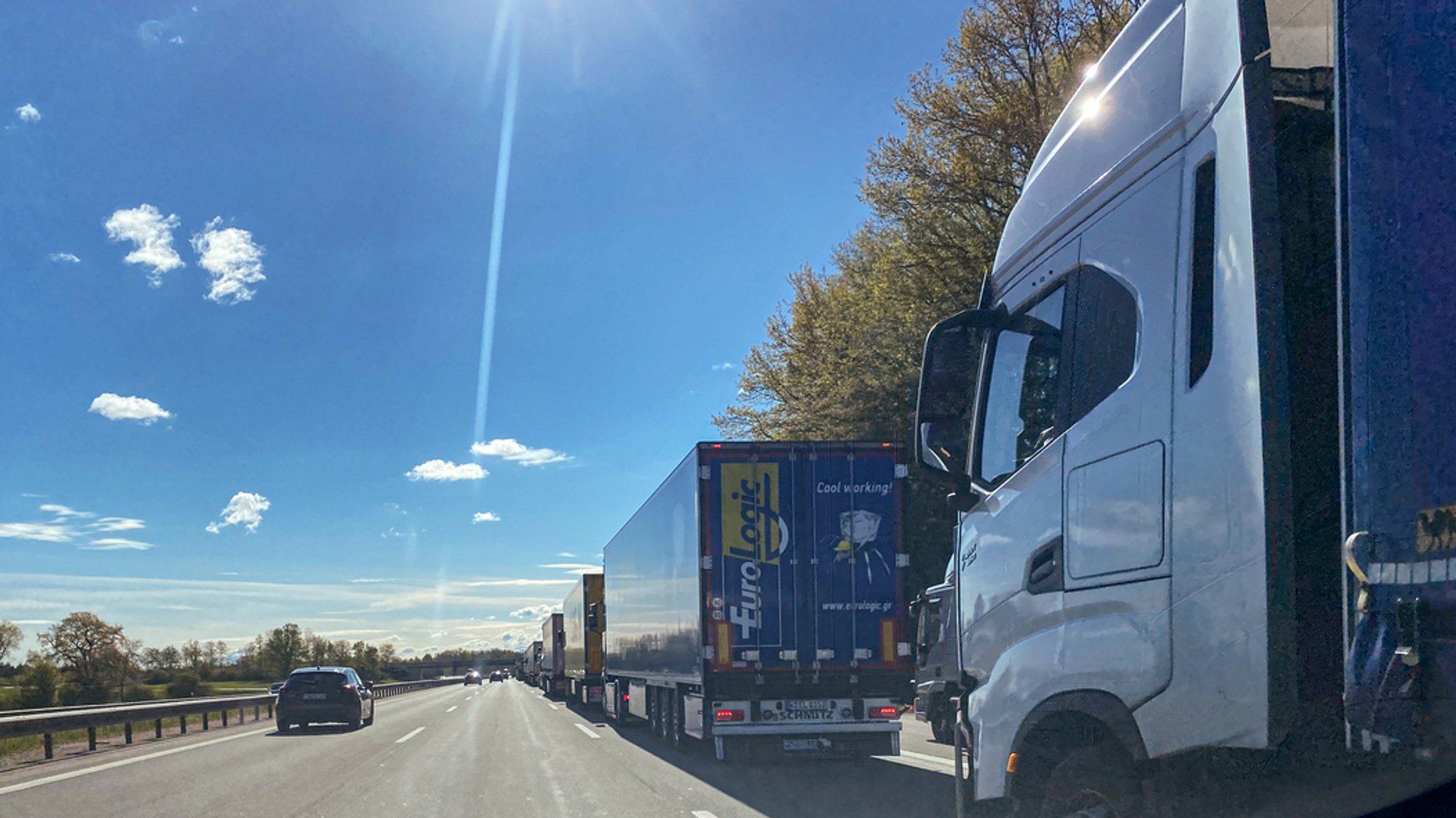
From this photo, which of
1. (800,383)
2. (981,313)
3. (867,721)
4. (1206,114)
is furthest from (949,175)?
(1206,114)

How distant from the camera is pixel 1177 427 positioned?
328cm

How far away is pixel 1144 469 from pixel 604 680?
23.6m

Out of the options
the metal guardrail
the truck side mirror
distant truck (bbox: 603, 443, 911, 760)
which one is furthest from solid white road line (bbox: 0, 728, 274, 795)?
the truck side mirror

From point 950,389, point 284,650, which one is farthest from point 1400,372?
point 284,650

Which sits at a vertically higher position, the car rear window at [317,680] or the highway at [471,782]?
the highway at [471,782]

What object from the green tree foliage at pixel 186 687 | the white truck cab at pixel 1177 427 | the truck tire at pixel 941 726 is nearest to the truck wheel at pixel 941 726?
the truck tire at pixel 941 726

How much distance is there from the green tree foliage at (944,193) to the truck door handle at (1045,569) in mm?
15511

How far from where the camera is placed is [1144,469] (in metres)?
3.43

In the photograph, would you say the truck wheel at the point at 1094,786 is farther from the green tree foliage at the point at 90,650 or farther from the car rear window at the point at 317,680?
the green tree foliage at the point at 90,650

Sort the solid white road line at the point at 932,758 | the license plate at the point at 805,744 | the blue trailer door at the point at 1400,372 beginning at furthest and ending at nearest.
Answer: the solid white road line at the point at 932,758, the license plate at the point at 805,744, the blue trailer door at the point at 1400,372

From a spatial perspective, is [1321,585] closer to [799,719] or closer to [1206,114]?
[1206,114]

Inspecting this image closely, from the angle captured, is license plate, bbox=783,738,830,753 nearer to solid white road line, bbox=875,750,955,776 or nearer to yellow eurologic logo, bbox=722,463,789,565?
solid white road line, bbox=875,750,955,776

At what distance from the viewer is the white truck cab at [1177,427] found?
9.37ft

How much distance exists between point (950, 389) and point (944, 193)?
17330 millimetres
